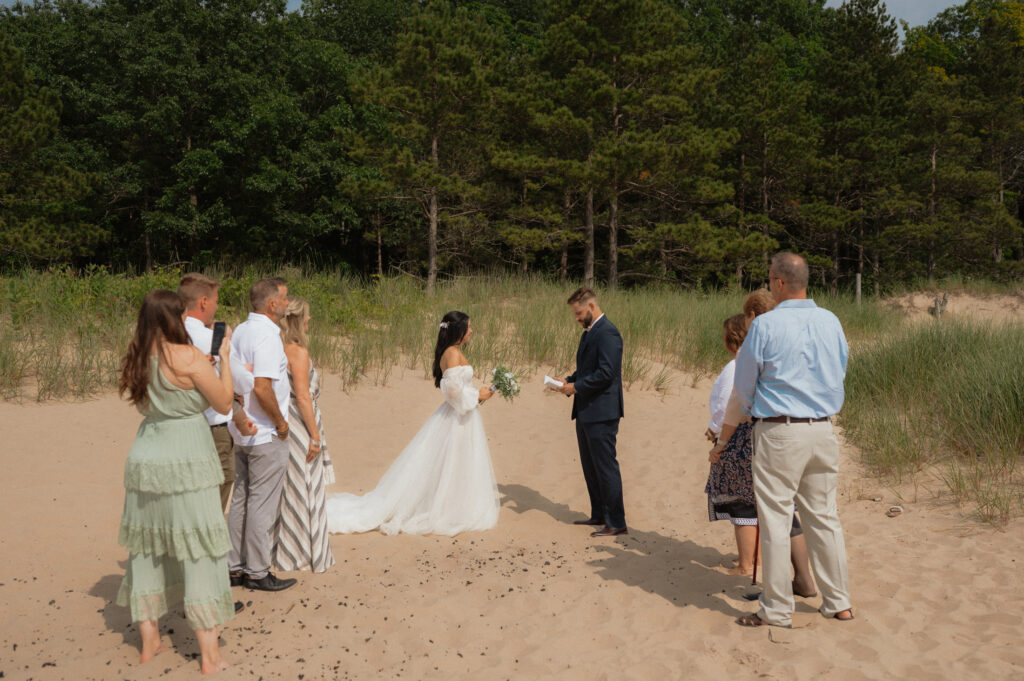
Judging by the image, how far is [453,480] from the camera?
6715 mm

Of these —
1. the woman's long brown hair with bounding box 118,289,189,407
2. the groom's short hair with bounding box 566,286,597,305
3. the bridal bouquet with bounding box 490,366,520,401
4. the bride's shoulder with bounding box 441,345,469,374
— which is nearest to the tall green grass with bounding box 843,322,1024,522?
the groom's short hair with bounding box 566,286,597,305

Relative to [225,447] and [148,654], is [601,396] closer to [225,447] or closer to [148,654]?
[225,447]

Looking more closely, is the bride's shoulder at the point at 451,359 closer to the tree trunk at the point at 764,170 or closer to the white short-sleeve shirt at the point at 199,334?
the white short-sleeve shirt at the point at 199,334

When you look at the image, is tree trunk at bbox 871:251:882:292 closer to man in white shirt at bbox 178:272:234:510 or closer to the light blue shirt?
the light blue shirt

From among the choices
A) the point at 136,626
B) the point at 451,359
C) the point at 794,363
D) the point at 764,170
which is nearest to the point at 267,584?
the point at 136,626

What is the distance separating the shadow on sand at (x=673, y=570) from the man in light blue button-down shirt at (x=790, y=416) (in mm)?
670

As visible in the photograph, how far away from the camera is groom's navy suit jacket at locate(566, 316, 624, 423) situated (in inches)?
256

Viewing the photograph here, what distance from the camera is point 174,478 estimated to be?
3.90 meters

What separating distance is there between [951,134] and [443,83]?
1992 centimetres

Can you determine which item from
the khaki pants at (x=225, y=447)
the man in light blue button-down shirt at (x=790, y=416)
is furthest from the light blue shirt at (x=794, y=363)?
the khaki pants at (x=225, y=447)

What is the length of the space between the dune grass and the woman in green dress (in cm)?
602

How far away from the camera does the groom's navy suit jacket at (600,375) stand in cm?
651

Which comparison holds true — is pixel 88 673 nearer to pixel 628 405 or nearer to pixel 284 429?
pixel 284 429

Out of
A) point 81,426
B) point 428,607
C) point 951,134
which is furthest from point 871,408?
point 951,134
